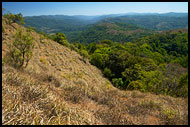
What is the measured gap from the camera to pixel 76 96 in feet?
11.6

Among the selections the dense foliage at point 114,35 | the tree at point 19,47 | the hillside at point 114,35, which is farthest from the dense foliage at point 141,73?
the dense foliage at point 114,35

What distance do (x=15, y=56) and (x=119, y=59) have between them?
23.3 meters

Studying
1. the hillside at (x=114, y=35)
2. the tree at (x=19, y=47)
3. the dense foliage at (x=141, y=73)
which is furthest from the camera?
the hillside at (x=114, y=35)

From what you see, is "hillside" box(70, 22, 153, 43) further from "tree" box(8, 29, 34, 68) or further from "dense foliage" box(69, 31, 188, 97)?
"tree" box(8, 29, 34, 68)

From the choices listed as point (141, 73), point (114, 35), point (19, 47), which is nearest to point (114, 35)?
point (114, 35)

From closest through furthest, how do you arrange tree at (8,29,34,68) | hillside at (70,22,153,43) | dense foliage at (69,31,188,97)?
tree at (8,29,34,68) → dense foliage at (69,31,188,97) → hillside at (70,22,153,43)

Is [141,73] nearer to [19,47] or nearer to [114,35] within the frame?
[19,47]

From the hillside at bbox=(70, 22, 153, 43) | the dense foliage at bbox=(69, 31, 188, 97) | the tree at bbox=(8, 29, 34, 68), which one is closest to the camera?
the tree at bbox=(8, 29, 34, 68)

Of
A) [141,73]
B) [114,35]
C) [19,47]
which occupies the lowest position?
[141,73]

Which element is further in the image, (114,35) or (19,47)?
(114,35)

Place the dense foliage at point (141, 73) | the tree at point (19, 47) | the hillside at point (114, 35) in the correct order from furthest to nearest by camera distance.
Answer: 1. the hillside at point (114, 35)
2. the dense foliage at point (141, 73)
3. the tree at point (19, 47)

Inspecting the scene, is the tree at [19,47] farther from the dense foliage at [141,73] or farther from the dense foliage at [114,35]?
the dense foliage at [114,35]

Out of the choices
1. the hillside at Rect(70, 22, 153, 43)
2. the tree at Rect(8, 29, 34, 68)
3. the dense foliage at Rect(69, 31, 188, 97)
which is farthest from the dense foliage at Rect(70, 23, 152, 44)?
the tree at Rect(8, 29, 34, 68)

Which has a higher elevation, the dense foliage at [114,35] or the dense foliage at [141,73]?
the dense foliage at [114,35]
